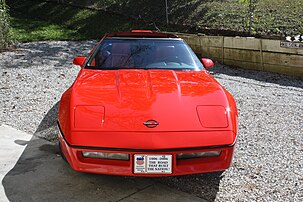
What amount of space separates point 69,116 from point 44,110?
2.53 meters

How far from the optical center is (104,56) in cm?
430

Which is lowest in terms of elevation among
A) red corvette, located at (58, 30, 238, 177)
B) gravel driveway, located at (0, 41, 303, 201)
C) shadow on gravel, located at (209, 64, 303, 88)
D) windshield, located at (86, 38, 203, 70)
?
shadow on gravel, located at (209, 64, 303, 88)

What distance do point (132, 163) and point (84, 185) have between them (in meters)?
0.63

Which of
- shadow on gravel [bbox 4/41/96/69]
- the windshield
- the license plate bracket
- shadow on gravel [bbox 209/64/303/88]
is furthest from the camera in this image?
shadow on gravel [bbox 4/41/96/69]

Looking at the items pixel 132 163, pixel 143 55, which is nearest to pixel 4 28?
pixel 143 55

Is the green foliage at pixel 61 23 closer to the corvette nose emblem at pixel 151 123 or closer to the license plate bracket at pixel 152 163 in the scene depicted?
the corvette nose emblem at pixel 151 123

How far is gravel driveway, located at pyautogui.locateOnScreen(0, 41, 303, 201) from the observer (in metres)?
3.15

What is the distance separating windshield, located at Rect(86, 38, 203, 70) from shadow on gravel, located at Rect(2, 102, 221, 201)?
4.34ft

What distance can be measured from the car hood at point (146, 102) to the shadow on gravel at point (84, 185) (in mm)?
572

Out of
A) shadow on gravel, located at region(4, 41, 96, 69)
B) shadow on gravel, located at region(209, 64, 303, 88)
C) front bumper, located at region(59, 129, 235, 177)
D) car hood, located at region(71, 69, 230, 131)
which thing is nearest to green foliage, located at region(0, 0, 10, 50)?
shadow on gravel, located at region(4, 41, 96, 69)

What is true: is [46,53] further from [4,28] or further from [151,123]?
[151,123]

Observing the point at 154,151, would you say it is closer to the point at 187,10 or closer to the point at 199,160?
the point at 199,160

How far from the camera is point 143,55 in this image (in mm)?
4316

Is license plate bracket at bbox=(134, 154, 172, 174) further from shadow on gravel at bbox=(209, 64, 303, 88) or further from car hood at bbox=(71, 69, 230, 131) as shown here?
shadow on gravel at bbox=(209, 64, 303, 88)
